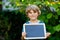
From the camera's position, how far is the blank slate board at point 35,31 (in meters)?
5.30

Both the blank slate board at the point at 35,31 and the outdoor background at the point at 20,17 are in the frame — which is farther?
the outdoor background at the point at 20,17


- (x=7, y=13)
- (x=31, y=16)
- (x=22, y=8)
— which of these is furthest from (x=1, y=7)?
(x=31, y=16)

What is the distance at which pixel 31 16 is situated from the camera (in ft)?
17.9

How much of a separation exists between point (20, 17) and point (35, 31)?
374cm

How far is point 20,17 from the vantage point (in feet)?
29.8

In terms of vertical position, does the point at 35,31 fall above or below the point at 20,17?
above

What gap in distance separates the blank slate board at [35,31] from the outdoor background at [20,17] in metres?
1.19

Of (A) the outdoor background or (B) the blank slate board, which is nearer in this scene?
(B) the blank slate board

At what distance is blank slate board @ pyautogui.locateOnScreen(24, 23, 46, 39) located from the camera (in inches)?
209

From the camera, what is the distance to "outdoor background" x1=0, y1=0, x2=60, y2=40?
6.85m

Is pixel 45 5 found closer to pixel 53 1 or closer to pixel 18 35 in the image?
pixel 53 1

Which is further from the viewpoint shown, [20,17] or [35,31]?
[20,17]

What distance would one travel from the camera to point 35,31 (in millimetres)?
5367

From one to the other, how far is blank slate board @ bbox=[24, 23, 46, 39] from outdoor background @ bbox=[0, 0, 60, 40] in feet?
3.89
